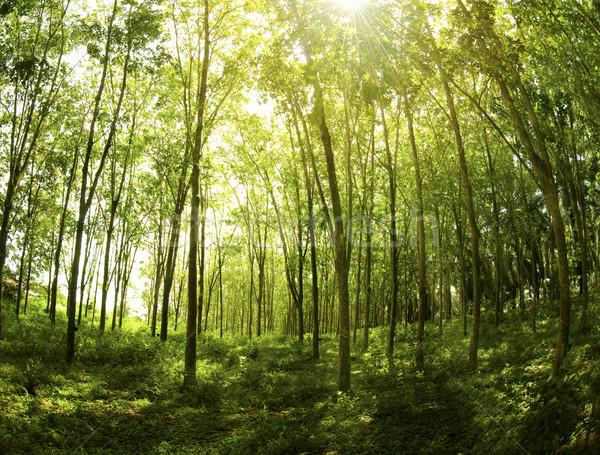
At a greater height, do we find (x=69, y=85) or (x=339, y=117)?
(x=69, y=85)

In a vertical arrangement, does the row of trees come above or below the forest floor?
above

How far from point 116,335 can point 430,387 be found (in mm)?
13239

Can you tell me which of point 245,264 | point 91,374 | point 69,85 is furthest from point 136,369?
point 245,264

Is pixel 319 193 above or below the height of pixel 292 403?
above

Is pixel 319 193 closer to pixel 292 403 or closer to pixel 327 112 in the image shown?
pixel 327 112

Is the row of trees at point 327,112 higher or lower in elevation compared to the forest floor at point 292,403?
higher

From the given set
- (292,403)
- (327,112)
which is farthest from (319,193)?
(292,403)

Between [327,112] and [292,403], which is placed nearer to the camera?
[292,403]

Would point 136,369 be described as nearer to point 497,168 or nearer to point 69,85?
point 69,85

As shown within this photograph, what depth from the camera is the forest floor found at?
6.33 meters

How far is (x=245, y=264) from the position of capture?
38.9 metres

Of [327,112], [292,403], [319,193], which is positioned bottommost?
[292,403]

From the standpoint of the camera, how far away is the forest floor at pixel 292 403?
633 cm

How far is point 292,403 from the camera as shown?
10.7 meters
